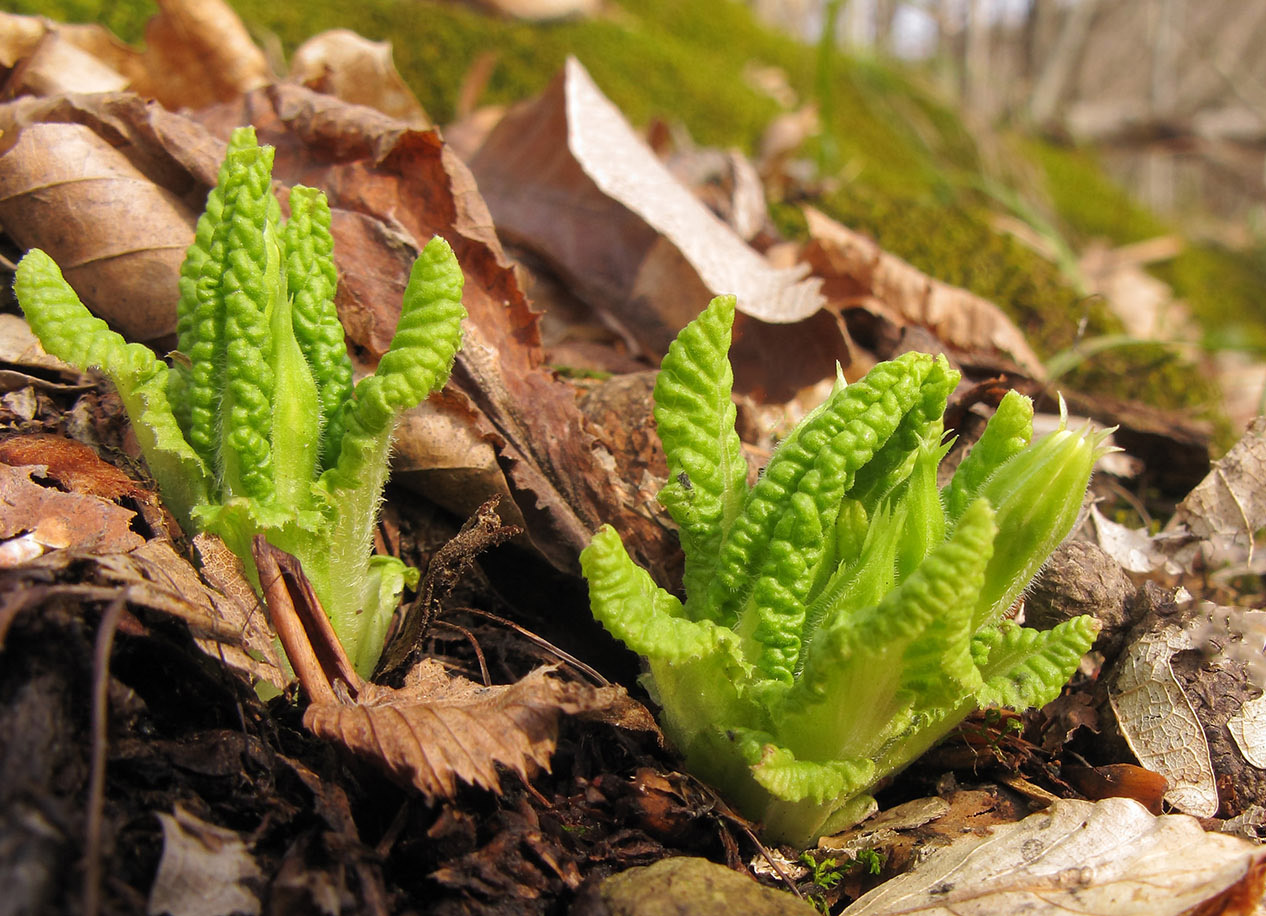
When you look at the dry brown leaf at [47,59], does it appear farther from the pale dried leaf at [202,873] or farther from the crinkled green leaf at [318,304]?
the pale dried leaf at [202,873]

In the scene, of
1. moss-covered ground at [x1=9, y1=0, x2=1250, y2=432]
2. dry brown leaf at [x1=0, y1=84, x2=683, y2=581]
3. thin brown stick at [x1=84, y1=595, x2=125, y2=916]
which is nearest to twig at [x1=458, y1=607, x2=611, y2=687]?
dry brown leaf at [x1=0, y1=84, x2=683, y2=581]

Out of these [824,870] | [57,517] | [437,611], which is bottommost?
[824,870]

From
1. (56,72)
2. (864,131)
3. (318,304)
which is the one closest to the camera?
(318,304)

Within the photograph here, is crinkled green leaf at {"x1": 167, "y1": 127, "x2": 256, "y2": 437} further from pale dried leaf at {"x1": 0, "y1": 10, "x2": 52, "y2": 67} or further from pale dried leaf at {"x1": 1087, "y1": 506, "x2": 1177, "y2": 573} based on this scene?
pale dried leaf at {"x1": 1087, "y1": 506, "x2": 1177, "y2": 573}

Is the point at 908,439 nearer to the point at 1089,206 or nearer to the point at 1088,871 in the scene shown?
the point at 1088,871

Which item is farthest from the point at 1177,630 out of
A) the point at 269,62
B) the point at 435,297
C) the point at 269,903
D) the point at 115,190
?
the point at 269,62

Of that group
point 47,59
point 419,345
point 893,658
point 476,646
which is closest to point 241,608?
point 476,646

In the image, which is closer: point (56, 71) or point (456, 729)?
point (456, 729)

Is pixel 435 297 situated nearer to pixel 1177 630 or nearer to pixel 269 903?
pixel 269 903
